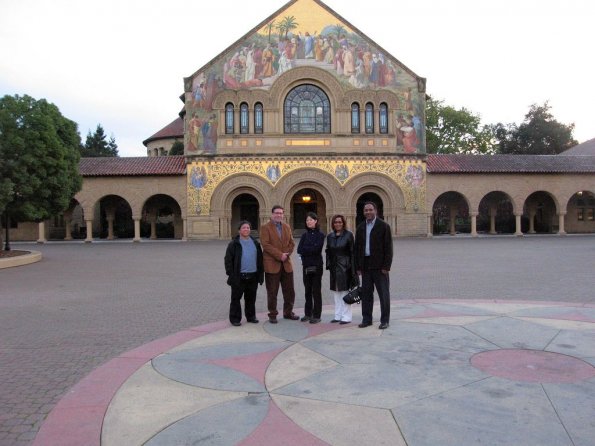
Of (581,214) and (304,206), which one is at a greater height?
(304,206)

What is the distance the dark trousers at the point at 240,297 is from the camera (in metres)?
7.72

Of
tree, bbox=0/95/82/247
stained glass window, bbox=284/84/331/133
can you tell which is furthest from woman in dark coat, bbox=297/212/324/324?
stained glass window, bbox=284/84/331/133

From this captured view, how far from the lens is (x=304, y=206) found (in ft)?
124

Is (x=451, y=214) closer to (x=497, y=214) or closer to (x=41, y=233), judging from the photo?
(x=497, y=214)

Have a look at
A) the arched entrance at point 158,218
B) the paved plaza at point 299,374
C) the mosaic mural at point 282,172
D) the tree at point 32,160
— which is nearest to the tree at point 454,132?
the mosaic mural at point 282,172

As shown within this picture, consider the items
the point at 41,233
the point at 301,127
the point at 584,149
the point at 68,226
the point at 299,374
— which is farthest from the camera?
the point at 584,149

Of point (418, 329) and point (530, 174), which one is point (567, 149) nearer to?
point (530, 174)

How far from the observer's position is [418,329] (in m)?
7.16

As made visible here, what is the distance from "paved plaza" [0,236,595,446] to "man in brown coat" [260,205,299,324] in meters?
0.45

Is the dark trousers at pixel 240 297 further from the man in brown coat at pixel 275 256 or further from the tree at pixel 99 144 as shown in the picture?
the tree at pixel 99 144

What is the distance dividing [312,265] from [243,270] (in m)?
1.09

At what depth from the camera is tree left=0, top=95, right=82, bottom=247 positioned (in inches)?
777

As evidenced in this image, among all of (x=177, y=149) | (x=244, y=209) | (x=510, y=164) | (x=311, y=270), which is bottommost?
(x=311, y=270)

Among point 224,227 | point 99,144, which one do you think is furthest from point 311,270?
point 99,144
